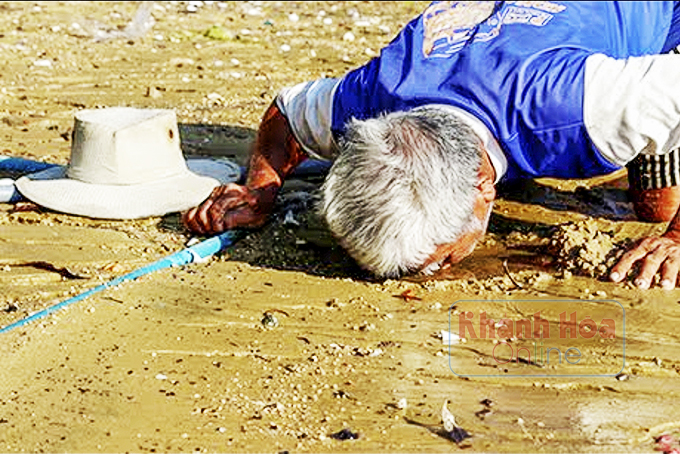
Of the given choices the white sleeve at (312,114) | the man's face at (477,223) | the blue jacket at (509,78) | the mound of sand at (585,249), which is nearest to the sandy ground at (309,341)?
the mound of sand at (585,249)

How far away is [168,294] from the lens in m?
3.87

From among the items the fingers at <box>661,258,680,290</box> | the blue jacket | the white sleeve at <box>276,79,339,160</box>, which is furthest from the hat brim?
the fingers at <box>661,258,680,290</box>

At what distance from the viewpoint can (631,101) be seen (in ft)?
12.4

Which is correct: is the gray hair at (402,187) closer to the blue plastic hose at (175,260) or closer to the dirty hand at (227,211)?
the blue plastic hose at (175,260)

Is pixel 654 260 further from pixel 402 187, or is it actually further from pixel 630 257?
pixel 402 187

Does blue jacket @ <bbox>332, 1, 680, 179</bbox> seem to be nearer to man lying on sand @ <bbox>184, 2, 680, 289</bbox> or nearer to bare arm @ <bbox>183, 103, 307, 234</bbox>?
man lying on sand @ <bbox>184, 2, 680, 289</bbox>

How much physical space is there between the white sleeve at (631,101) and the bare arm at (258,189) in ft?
3.80

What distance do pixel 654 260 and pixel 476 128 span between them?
71cm

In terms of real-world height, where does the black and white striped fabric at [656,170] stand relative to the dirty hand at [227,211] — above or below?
above

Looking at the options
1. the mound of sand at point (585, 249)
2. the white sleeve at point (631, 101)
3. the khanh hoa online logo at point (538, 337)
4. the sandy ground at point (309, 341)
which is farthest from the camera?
the mound of sand at point (585, 249)

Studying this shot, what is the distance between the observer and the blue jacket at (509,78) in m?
3.85

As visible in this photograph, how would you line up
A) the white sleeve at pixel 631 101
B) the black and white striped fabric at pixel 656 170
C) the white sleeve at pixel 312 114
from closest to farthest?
the white sleeve at pixel 631 101 → the black and white striped fabric at pixel 656 170 → the white sleeve at pixel 312 114

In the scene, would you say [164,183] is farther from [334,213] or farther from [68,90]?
[68,90]

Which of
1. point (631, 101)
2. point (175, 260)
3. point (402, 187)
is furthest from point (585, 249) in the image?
point (175, 260)
